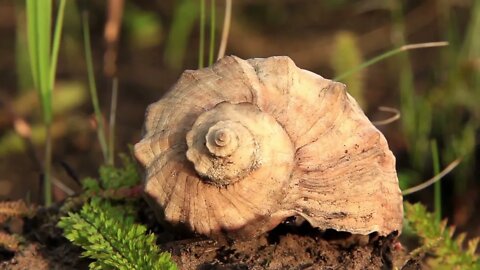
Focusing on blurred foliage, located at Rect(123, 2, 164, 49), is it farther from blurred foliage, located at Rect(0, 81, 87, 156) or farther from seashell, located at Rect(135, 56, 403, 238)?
seashell, located at Rect(135, 56, 403, 238)

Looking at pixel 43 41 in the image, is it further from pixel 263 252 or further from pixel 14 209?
pixel 263 252

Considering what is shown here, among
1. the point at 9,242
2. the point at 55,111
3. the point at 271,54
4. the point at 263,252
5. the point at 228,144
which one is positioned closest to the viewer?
the point at 228,144

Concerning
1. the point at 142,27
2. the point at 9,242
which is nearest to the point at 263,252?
the point at 9,242

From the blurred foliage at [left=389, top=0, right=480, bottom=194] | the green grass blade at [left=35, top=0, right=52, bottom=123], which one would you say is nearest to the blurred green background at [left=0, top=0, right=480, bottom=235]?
the blurred foliage at [left=389, top=0, right=480, bottom=194]

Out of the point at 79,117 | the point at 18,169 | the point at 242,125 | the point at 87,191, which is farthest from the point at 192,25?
the point at 242,125

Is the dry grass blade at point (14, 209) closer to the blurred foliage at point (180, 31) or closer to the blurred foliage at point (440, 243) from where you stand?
the blurred foliage at point (440, 243)

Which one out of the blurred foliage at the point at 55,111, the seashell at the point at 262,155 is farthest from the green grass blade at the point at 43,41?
the blurred foliage at the point at 55,111
